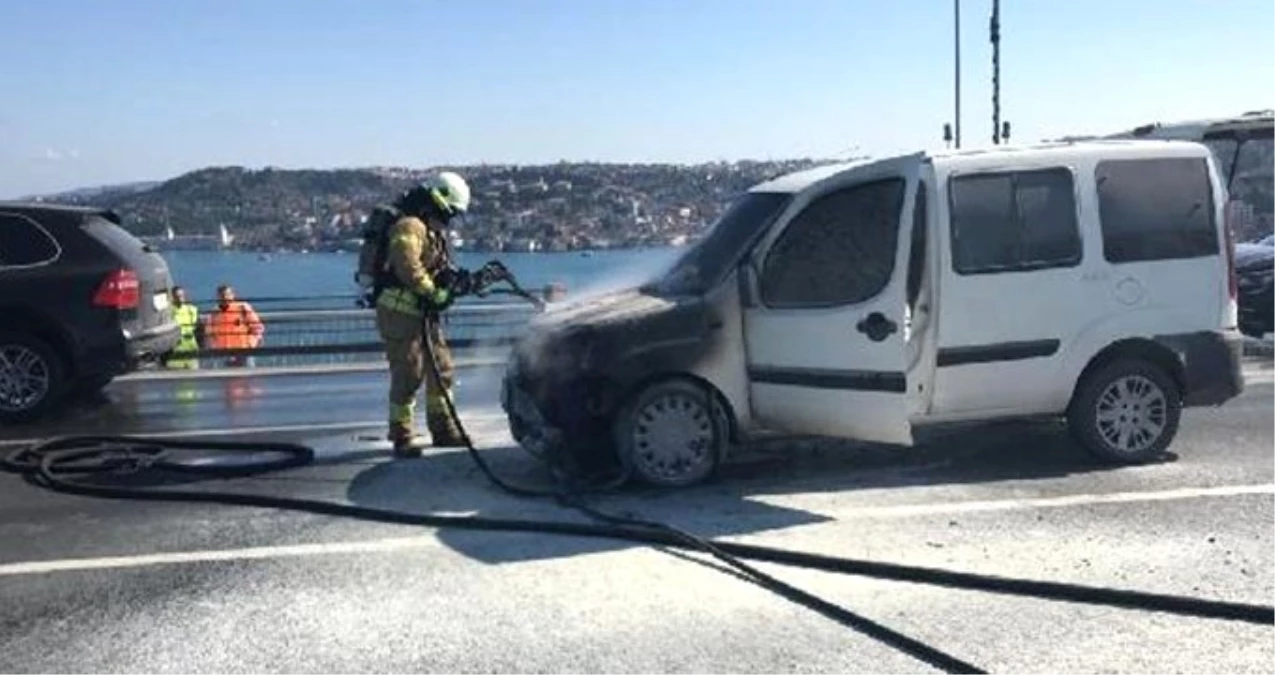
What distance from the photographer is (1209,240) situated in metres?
8.09

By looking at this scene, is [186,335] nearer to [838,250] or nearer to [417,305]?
[417,305]

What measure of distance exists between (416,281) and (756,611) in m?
3.89

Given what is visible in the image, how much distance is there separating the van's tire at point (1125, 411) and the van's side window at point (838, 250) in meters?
1.57

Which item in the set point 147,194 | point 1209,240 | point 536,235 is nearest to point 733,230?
point 1209,240

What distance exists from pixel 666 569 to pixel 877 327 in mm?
1976

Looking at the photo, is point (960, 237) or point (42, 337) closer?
point (960, 237)

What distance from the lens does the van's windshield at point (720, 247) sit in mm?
7934

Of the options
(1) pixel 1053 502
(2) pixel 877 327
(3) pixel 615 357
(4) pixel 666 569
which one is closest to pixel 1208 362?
(1) pixel 1053 502

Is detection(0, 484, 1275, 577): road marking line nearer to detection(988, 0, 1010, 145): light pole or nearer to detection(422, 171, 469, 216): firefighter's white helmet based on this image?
detection(422, 171, 469, 216): firefighter's white helmet

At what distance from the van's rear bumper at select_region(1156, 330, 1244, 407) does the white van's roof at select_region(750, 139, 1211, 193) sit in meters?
1.08

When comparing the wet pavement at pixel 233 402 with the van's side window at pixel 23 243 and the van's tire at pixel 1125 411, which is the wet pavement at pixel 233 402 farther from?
the van's tire at pixel 1125 411

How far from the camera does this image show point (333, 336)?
58.6 ft

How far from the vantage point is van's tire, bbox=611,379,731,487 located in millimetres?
7629

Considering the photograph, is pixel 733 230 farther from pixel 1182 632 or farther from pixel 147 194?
pixel 147 194
